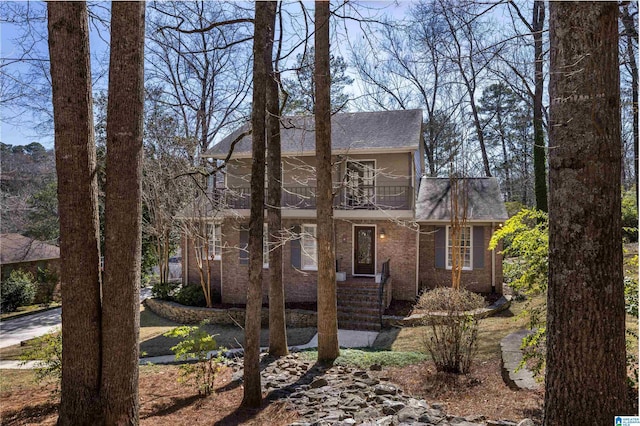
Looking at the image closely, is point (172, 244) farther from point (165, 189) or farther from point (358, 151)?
point (358, 151)

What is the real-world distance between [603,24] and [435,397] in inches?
190

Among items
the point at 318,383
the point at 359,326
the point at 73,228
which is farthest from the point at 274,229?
the point at 359,326

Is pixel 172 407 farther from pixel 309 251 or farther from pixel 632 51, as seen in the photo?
pixel 632 51

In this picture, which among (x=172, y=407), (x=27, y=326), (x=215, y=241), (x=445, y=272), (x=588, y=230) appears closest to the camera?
(x=588, y=230)

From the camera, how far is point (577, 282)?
2.76 meters

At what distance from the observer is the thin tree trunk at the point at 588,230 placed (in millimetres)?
2727

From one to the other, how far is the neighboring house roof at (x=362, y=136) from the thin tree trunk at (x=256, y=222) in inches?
280

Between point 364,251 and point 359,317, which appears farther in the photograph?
point 364,251

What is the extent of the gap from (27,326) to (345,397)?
13485 millimetres

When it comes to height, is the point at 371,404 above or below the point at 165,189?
below

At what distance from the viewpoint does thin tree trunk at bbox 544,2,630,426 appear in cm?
273

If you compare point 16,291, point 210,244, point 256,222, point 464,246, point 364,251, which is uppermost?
point 256,222

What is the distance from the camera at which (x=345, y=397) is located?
5.31 meters

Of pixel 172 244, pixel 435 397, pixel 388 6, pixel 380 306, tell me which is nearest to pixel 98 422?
pixel 435 397
